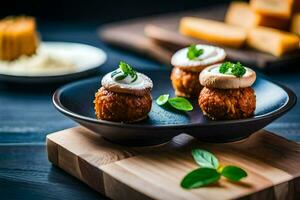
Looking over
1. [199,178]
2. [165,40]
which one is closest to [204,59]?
[199,178]

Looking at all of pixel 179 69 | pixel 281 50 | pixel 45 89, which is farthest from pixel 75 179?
pixel 281 50

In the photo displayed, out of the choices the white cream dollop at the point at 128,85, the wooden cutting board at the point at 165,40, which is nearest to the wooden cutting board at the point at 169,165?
the white cream dollop at the point at 128,85

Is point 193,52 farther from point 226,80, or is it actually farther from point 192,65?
point 226,80

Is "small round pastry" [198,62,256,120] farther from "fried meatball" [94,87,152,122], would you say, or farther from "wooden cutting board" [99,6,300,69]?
"wooden cutting board" [99,6,300,69]

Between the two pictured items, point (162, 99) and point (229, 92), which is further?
point (162, 99)

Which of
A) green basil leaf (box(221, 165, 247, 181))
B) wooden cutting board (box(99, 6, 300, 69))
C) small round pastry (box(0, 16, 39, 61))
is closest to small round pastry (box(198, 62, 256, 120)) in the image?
green basil leaf (box(221, 165, 247, 181))

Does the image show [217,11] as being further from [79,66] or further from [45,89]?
[45,89]
